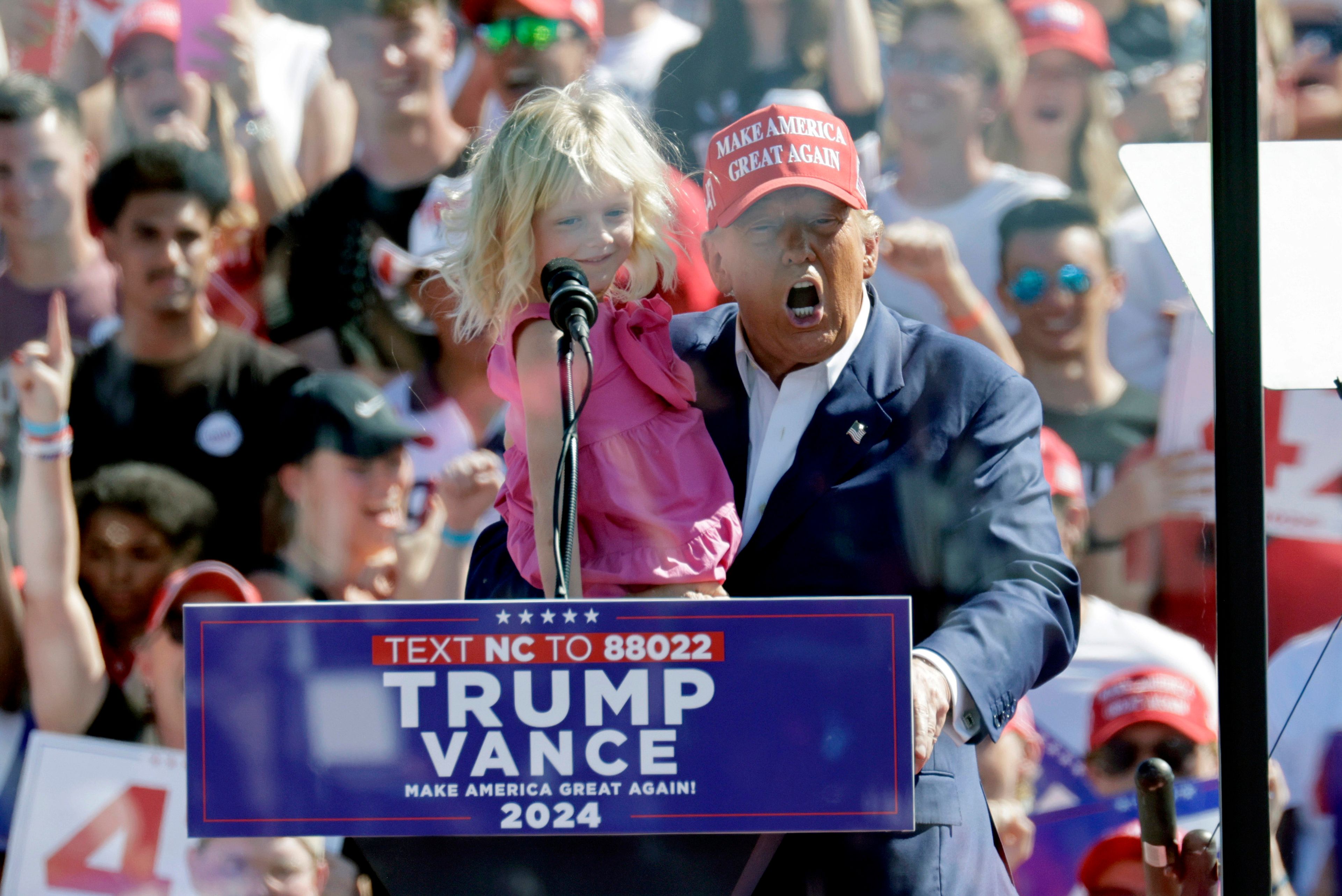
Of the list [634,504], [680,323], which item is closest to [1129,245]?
[680,323]

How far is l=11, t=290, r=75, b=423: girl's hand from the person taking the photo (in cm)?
190

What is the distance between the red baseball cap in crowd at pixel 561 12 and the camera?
5.88 ft

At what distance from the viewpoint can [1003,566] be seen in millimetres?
1680

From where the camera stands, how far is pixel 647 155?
63.2 inches

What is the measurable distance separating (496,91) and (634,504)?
0.74m

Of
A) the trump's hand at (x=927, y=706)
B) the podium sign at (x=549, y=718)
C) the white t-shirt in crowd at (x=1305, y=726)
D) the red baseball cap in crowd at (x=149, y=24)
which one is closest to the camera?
the podium sign at (x=549, y=718)

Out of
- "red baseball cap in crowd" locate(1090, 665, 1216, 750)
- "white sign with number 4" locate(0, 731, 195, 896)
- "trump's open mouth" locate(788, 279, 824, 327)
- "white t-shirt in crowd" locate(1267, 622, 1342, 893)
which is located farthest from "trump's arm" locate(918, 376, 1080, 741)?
"white sign with number 4" locate(0, 731, 195, 896)

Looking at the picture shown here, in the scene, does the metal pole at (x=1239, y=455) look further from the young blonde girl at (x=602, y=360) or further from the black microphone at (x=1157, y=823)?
the young blonde girl at (x=602, y=360)

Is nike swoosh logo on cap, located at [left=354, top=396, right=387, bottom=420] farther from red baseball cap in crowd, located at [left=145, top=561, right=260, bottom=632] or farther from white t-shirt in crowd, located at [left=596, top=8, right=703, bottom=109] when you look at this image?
white t-shirt in crowd, located at [left=596, top=8, right=703, bottom=109]

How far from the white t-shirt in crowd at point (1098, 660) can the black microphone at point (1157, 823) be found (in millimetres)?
126

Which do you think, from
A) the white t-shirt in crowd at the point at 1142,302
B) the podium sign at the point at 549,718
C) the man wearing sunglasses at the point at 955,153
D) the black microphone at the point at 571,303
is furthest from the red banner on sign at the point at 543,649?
the white t-shirt in crowd at the point at 1142,302

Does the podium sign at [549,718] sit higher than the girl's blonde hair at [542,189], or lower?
lower

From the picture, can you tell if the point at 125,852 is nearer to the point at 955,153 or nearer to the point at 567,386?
the point at 567,386

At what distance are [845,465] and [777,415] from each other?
4.8 inches
